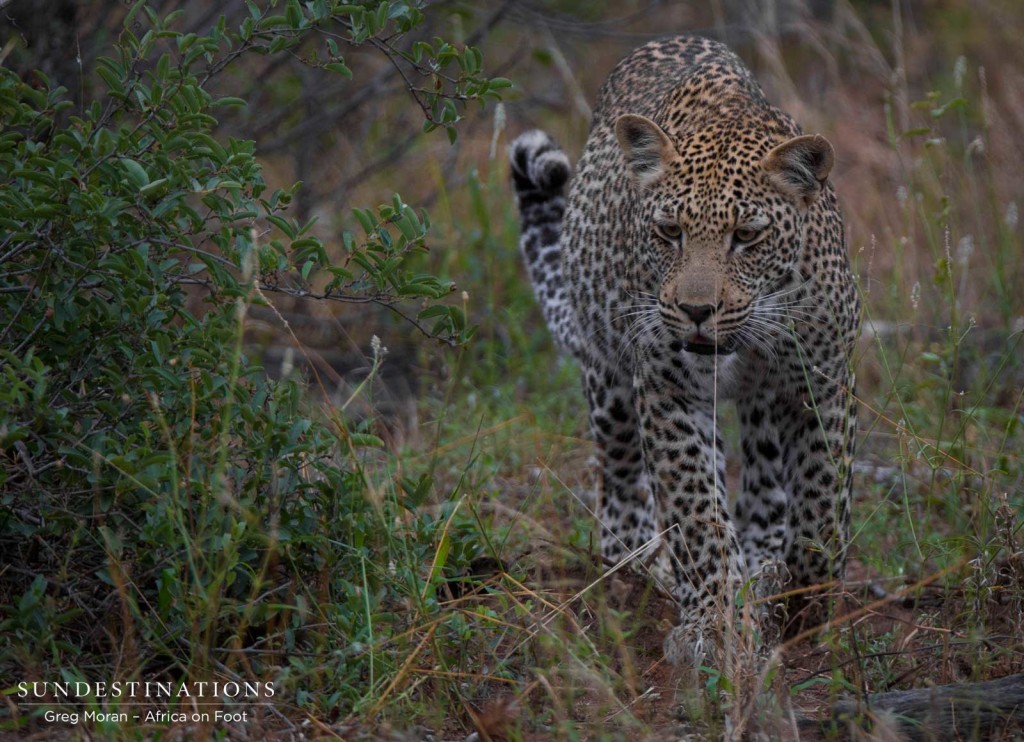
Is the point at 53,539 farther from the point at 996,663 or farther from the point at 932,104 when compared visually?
the point at 932,104

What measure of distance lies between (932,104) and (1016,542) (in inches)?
87.4

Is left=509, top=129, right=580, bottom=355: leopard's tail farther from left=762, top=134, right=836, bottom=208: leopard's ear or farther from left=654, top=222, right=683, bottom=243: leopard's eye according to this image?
left=762, top=134, right=836, bottom=208: leopard's ear

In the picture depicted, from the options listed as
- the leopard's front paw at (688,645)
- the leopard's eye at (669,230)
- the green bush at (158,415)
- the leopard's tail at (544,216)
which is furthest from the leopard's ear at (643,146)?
the leopard's front paw at (688,645)

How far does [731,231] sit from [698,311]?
350 millimetres

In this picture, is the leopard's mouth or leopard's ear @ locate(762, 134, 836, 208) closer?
the leopard's mouth

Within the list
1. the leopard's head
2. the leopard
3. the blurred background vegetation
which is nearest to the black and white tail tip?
the leopard

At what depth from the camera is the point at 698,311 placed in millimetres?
4695

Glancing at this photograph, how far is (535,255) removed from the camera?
720cm

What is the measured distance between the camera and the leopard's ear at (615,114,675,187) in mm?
5160

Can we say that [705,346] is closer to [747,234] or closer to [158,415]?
[747,234]

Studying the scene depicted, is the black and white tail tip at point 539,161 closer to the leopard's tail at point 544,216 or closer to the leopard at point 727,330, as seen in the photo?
the leopard's tail at point 544,216

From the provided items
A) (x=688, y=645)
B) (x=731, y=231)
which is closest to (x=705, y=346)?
(x=731, y=231)

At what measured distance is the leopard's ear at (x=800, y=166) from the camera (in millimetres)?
4832

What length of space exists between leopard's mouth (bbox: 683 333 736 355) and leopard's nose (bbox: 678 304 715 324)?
60 mm
